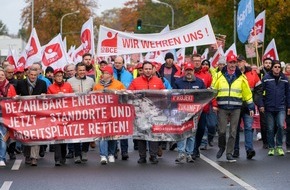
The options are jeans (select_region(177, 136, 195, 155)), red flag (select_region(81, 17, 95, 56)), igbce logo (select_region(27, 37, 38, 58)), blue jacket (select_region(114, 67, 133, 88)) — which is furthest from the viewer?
igbce logo (select_region(27, 37, 38, 58))

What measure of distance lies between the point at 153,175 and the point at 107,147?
204 centimetres

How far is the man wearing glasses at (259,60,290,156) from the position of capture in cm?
1609

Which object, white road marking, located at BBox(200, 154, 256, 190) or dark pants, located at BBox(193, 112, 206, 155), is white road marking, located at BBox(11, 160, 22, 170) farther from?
white road marking, located at BBox(200, 154, 256, 190)

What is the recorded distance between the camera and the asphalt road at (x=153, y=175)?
1204cm

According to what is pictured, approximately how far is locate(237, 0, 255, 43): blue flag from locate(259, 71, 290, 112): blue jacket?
3.72 meters

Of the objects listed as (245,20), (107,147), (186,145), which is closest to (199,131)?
(186,145)

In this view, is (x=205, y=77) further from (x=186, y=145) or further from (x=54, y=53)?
(x=54, y=53)

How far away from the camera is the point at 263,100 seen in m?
16.4

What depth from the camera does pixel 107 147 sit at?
15078 millimetres

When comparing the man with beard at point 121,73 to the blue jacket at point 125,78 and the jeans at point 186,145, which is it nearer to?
the blue jacket at point 125,78

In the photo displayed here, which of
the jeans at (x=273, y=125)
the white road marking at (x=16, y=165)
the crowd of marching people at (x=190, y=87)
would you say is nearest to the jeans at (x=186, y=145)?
the crowd of marching people at (x=190, y=87)

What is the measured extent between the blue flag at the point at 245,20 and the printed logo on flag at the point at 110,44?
3385 mm

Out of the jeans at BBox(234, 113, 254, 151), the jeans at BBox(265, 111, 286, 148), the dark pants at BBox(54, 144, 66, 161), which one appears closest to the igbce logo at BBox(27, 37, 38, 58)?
the dark pants at BBox(54, 144, 66, 161)

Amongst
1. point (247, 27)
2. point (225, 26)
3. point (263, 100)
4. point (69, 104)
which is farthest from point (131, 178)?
point (225, 26)
